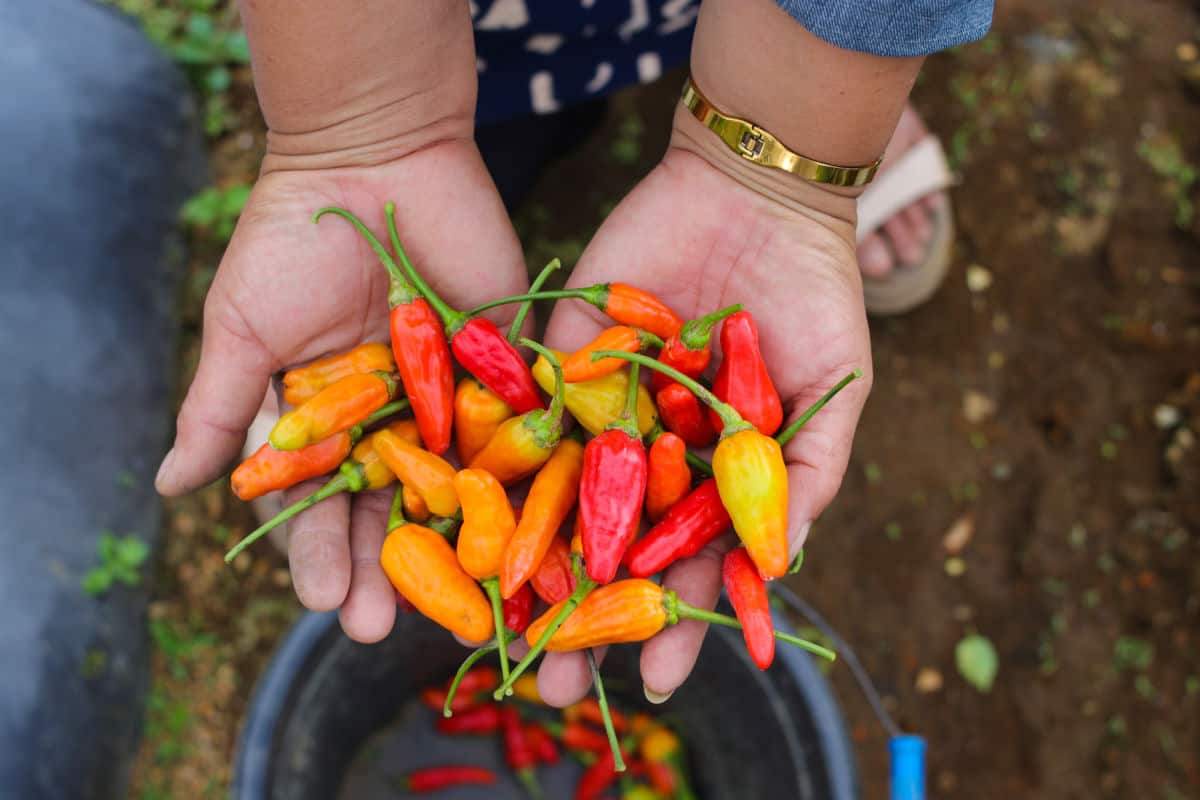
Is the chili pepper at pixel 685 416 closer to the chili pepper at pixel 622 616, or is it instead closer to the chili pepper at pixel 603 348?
the chili pepper at pixel 603 348

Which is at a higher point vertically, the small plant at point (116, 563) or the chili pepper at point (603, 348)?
the chili pepper at point (603, 348)

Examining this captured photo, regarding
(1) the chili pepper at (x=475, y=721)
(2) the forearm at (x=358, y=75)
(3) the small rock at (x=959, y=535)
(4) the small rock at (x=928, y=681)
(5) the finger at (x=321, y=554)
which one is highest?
(2) the forearm at (x=358, y=75)

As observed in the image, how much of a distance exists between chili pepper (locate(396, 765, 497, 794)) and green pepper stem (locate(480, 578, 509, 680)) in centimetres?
147

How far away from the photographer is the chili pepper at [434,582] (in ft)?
7.44

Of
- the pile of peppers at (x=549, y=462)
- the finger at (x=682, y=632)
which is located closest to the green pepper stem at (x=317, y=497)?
the pile of peppers at (x=549, y=462)

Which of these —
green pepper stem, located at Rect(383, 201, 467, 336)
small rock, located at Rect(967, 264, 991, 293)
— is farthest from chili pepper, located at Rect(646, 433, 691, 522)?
small rock, located at Rect(967, 264, 991, 293)

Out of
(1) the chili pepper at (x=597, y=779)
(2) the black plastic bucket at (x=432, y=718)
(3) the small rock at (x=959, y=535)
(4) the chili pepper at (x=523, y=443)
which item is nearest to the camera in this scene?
(4) the chili pepper at (x=523, y=443)

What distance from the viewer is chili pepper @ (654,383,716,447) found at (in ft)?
7.95

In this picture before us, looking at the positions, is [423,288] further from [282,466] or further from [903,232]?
[903,232]

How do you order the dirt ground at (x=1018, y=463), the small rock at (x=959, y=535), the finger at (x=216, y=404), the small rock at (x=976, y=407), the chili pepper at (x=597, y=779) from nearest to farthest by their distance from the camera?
the finger at (x=216, y=404) → the chili pepper at (x=597, y=779) → the dirt ground at (x=1018, y=463) → the small rock at (x=959, y=535) → the small rock at (x=976, y=407)

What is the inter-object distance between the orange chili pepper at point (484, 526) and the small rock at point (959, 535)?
7.55ft

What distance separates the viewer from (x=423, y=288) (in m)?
2.43

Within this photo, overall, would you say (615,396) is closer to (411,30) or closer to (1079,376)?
(411,30)

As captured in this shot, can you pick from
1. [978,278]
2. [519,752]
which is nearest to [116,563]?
[519,752]
